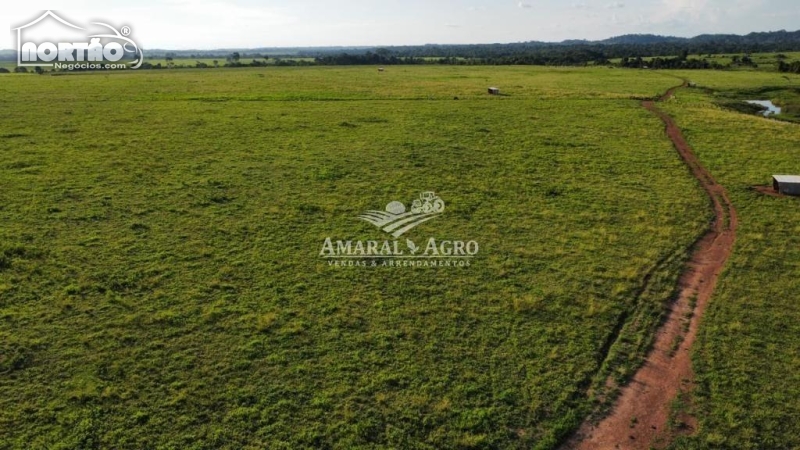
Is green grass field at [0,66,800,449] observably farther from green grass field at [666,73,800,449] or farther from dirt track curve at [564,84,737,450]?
dirt track curve at [564,84,737,450]

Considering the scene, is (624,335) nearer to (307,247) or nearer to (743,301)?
(743,301)

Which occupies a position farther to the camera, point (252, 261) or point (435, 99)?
point (435, 99)

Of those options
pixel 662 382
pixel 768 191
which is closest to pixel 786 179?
pixel 768 191

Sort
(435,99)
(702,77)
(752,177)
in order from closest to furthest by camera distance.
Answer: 1. (752,177)
2. (435,99)
3. (702,77)

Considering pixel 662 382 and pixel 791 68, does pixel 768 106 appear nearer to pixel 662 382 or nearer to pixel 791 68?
pixel 791 68

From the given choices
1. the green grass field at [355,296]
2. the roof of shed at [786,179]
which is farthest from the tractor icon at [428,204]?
the roof of shed at [786,179]

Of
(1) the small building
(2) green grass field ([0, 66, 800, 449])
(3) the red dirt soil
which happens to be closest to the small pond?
(2) green grass field ([0, 66, 800, 449])

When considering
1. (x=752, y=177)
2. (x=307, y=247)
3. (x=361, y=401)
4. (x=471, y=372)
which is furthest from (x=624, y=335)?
(x=752, y=177)
